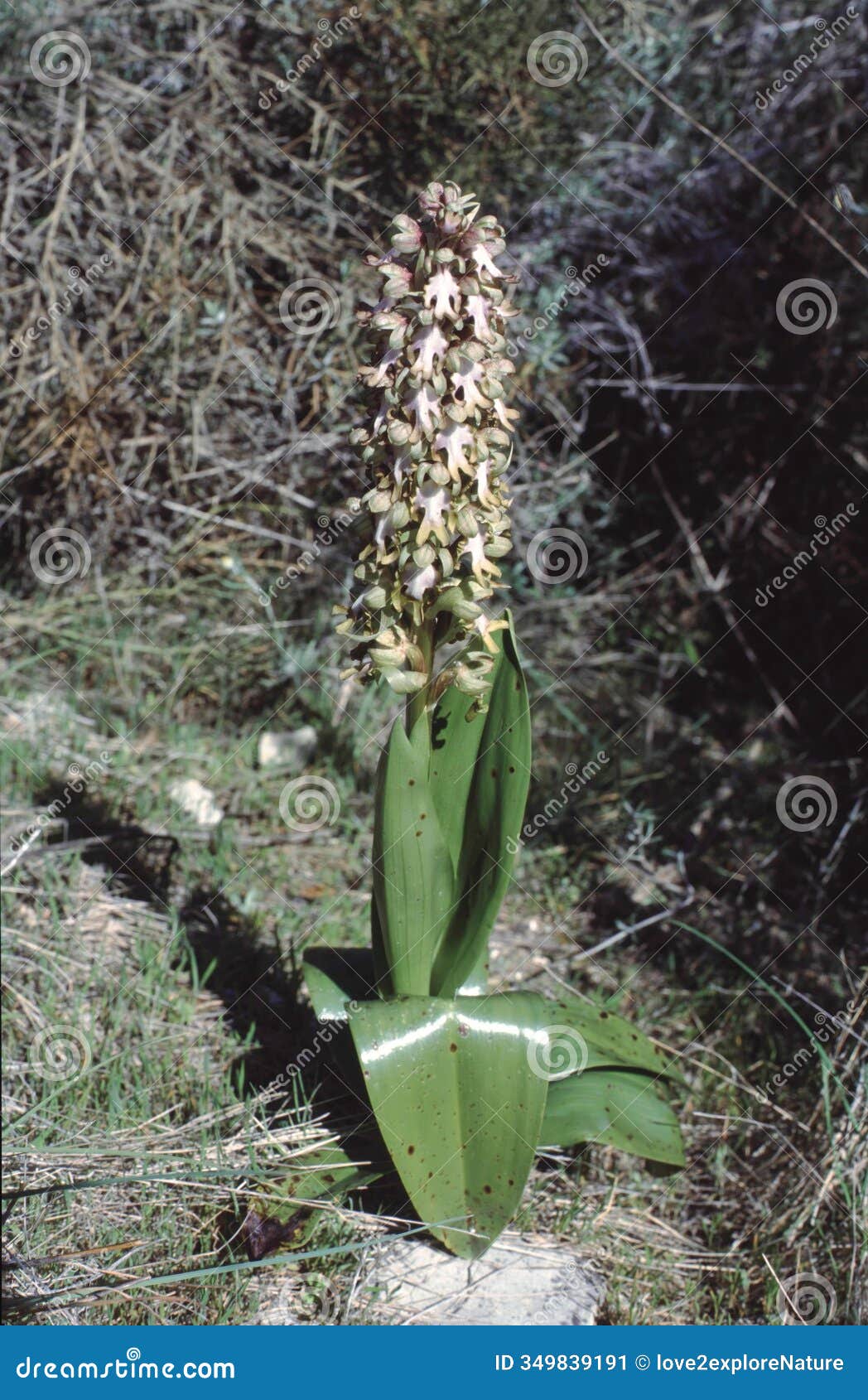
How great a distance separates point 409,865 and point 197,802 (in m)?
1.25

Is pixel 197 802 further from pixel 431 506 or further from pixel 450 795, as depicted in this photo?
pixel 431 506

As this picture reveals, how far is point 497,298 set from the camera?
1570 mm

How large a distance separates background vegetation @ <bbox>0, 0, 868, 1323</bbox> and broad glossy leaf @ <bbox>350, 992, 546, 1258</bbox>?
0.39 metres

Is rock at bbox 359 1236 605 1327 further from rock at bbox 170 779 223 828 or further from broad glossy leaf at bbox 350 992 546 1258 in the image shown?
rock at bbox 170 779 223 828

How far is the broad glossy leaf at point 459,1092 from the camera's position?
177 cm

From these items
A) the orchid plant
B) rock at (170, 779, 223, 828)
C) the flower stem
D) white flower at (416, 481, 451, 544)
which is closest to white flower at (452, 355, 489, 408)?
the orchid plant

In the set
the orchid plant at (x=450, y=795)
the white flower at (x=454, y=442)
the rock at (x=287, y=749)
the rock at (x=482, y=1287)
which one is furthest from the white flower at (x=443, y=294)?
the rock at (x=287, y=749)

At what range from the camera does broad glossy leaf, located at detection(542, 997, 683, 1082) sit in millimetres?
1990

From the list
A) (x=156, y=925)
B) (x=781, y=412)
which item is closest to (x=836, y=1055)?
(x=156, y=925)

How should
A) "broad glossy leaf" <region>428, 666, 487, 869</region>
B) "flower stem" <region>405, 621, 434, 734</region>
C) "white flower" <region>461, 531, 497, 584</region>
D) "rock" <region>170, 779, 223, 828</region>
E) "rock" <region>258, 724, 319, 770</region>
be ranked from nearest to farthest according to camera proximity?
"white flower" <region>461, 531, 497, 584</region> < "flower stem" <region>405, 621, 434, 734</region> < "broad glossy leaf" <region>428, 666, 487, 869</region> < "rock" <region>170, 779, 223, 828</region> < "rock" <region>258, 724, 319, 770</region>

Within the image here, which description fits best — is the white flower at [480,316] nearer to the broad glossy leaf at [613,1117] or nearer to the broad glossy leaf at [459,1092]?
the broad glossy leaf at [459,1092]

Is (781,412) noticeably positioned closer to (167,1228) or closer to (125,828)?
(125,828)

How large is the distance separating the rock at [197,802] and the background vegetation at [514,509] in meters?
0.05

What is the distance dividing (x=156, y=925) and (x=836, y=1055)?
144cm
